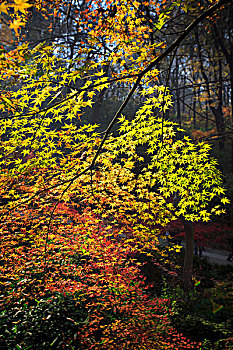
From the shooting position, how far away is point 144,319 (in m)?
4.94

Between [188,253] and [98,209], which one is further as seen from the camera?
[188,253]

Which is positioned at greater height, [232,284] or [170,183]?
[170,183]

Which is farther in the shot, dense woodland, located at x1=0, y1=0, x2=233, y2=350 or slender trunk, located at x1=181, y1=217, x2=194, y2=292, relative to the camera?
slender trunk, located at x1=181, y1=217, x2=194, y2=292

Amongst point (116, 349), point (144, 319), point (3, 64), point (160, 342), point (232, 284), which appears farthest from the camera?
point (232, 284)

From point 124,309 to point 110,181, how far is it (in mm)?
2859

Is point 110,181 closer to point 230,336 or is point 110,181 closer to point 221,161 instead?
point 230,336

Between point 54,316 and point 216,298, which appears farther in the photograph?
point 216,298

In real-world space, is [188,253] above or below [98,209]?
below

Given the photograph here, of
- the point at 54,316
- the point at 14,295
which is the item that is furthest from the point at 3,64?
the point at 54,316

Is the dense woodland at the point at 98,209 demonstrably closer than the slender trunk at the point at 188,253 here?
Yes

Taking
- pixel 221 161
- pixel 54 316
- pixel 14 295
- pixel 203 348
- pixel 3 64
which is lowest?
pixel 203 348

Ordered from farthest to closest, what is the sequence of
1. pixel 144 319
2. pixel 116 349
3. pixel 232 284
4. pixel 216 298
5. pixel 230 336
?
1. pixel 232 284
2. pixel 216 298
3. pixel 230 336
4. pixel 144 319
5. pixel 116 349

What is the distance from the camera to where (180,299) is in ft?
24.9

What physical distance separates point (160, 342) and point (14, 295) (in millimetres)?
2867
